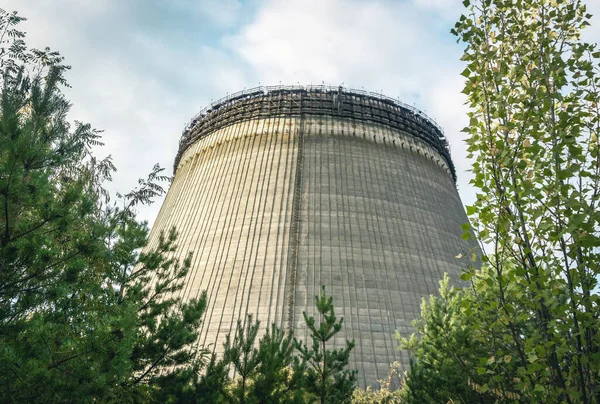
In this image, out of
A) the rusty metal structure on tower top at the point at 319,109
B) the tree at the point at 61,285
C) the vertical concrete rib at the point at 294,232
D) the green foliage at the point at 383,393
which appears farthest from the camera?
the rusty metal structure on tower top at the point at 319,109

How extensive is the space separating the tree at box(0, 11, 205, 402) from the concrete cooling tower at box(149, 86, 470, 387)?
768 centimetres

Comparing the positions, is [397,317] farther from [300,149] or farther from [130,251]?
[130,251]

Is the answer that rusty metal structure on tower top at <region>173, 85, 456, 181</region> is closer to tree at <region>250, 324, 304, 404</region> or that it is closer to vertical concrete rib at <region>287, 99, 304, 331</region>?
vertical concrete rib at <region>287, 99, 304, 331</region>

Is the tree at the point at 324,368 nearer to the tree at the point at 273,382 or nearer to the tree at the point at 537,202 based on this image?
the tree at the point at 273,382

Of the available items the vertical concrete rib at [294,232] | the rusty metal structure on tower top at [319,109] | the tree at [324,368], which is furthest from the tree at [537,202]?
the rusty metal structure on tower top at [319,109]

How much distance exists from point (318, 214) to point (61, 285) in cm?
1293

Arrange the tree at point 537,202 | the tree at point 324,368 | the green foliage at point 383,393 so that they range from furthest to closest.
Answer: the green foliage at point 383,393 < the tree at point 324,368 < the tree at point 537,202

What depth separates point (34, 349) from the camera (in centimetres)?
556

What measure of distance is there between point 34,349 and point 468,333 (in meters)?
8.19

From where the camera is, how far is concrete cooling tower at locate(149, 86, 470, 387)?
15969 millimetres

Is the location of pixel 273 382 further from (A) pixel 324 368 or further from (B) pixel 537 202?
(B) pixel 537 202

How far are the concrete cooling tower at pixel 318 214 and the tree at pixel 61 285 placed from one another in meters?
7.68

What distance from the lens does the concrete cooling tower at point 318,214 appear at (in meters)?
16.0

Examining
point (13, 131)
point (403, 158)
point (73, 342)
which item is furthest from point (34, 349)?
point (403, 158)
